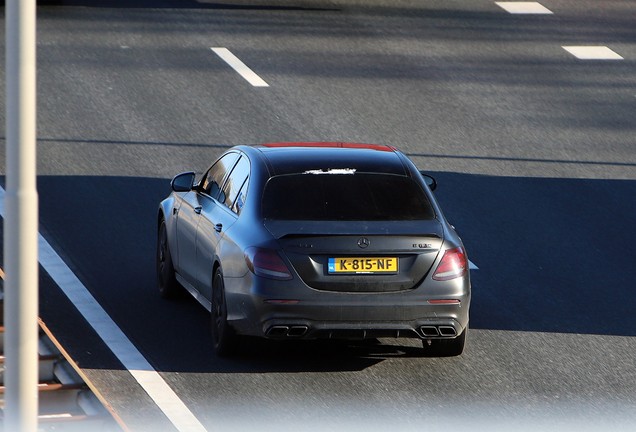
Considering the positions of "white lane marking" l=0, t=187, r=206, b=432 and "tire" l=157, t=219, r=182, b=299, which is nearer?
"white lane marking" l=0, t=187, r=206, b=432

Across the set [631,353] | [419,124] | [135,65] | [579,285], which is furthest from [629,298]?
[135,65]

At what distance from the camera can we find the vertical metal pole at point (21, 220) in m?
5.45

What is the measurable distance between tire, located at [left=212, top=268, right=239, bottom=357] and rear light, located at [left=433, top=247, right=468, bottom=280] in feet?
5.24

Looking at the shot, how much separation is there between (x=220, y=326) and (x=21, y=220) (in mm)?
3345

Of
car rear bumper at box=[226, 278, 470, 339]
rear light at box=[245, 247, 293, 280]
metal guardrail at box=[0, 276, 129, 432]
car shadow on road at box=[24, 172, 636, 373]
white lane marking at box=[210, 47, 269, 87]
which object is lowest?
white lane marking at box=[210, 47, 269, 87]

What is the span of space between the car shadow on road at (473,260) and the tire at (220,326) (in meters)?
0.09

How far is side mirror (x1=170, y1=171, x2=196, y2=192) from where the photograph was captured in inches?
396

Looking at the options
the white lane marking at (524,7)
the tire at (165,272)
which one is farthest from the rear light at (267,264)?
the white lane marking at (524,7)

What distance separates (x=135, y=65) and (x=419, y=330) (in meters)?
12.5

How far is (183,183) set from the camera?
33.4 ft

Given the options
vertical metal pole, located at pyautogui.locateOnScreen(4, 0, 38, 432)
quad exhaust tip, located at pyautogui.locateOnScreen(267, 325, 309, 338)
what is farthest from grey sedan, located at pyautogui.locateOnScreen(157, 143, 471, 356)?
vertical metal pole, located at pyautogui.locateOnScreen(4, 0, 38, 432)

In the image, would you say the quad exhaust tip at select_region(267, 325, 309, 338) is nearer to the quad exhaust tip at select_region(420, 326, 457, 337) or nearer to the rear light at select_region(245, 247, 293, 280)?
the rear light at select_region(245, 247, 293, 280)

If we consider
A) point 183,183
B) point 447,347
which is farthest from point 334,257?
point 183,183

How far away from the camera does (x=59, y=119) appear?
16.7m
